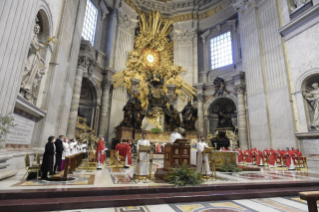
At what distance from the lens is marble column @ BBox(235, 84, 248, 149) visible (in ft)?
41.0

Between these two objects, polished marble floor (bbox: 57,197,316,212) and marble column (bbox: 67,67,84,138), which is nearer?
polished marble floor (bbox: 57,197,316,212)

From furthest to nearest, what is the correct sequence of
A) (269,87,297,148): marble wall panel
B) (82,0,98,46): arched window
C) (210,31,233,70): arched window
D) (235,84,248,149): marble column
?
1. (210,31,233,70): arched window
2. (82,0,98,46): arched window
3. (235,84,248,149): marble column
4. (269,87,297,148): marble wall panel

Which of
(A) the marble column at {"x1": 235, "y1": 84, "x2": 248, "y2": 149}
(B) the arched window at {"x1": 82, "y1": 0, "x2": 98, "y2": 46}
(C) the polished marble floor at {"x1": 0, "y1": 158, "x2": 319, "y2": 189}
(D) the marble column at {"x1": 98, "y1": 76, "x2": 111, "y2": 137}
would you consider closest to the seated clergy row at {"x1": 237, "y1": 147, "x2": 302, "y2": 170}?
(C) the polished marble floor at {"x1": 0, "y1": 158, "x2": 319, "y2": 189}

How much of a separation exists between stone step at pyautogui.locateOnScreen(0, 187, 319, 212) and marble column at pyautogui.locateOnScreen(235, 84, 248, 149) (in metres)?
9.04

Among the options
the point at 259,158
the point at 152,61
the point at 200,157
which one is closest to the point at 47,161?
the point at 200,157

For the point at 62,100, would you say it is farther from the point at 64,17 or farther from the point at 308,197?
the point at 308,197

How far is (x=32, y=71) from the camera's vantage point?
536cm

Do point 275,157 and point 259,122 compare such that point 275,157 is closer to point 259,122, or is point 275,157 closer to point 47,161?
point 259,122

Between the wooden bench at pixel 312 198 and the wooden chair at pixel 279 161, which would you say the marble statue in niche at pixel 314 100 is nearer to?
the wooden chair at pixel 279 161

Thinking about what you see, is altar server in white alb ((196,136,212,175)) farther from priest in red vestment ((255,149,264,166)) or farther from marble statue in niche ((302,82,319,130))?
marble statue in niche ((302,82,319,130))

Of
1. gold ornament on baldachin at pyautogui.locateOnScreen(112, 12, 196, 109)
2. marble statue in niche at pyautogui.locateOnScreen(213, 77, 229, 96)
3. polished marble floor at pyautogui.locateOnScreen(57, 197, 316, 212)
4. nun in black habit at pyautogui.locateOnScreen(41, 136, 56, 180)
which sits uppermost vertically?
gold ornament on baldachin at pyautogui.locateOnScreen(112, 12, 196, 109)

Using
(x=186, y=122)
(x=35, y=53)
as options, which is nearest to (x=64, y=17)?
(x=35, y=53)

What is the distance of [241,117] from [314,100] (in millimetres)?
4795

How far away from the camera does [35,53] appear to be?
5367 mm
